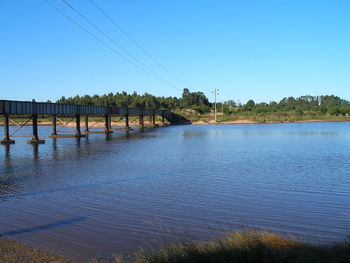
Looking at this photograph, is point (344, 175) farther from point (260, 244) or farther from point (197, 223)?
point (260, 244)

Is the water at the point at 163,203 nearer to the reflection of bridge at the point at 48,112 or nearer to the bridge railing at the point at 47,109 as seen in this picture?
the bridge railing at the point at 47,109

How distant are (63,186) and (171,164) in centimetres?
819

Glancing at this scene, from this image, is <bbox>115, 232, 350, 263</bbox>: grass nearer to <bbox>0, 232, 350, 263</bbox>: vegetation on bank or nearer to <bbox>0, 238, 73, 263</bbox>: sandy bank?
<bbox>0, 232, 350, 263</bbox>: vegetation on bank

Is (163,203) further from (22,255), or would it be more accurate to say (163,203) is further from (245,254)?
(245,254)

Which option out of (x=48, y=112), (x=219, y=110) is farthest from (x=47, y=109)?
(x=219, y=110)

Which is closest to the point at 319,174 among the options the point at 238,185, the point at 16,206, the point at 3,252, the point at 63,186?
the point at 238,185

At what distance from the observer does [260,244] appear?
6.33 m

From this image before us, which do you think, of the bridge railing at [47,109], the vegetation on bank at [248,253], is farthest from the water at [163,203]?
the bridge railing at [47,109]

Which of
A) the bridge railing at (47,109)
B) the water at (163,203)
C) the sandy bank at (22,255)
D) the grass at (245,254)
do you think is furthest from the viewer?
the bridge railing at (47,109)

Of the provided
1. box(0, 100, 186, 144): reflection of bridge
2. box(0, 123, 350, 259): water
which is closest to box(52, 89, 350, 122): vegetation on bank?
box(0, 100, 186, 144): reflection of bridge

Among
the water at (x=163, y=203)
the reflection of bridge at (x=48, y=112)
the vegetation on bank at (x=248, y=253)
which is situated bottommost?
the water at (x=163, y=203)

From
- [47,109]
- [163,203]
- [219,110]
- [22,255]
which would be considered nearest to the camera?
[22,255]

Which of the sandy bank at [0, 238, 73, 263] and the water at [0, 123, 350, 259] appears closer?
the sandy bank at [0, 238, 73, 263]

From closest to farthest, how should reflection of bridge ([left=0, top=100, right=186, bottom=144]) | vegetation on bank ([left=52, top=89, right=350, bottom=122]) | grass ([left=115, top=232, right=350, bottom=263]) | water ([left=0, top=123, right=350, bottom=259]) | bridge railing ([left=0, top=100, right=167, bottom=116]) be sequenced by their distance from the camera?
grass ([left=115, top=232, right=350, bottom=263]) → water ([left=0, top=123, right=350, bottom=259]) → bridge railing ([left=0, top=100, right=167, bottom=116]) → reflection of bridge ([left=0, top=100, right=186, bottom=144]) → vegetation on bank ([left=52, top=89, right=350, bottom=122])
